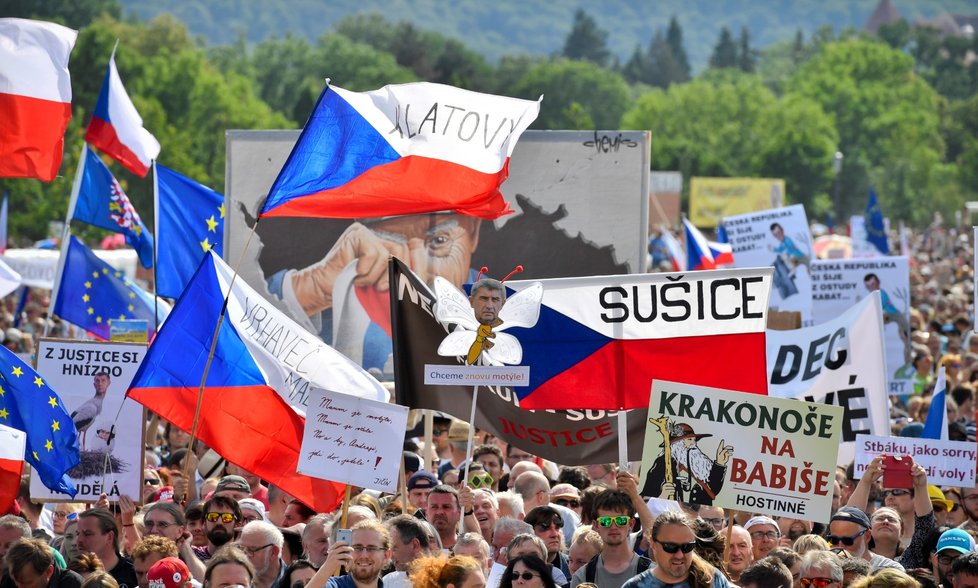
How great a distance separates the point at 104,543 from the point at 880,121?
402ft

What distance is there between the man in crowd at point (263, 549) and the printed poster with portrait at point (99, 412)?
6.28ft

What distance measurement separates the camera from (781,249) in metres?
20.0

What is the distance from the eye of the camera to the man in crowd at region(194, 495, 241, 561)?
8.80m

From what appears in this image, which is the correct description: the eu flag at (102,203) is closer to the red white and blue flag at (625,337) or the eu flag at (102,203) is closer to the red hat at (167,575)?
the red white and blue flag at (625,337)

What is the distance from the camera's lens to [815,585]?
24.2ft

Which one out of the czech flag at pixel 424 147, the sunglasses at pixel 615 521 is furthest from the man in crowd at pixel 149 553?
the czech flag at pixel 424 147

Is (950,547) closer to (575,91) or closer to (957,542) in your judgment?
(957,542)

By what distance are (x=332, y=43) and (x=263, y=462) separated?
15823 centimetres

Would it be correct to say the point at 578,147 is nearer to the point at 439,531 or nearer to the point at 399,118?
the point at 399,118

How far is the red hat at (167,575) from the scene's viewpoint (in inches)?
285

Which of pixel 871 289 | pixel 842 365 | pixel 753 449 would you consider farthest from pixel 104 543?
pixel 871 289

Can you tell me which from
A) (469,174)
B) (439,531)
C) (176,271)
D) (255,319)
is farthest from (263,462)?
(176,271)

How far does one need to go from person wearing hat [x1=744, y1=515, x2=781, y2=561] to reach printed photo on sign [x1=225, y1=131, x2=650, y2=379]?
6.08 meters

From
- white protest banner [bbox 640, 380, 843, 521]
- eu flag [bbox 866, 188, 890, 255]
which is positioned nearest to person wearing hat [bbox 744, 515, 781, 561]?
white protest banner [bbox 640, 380, 843, 521]
